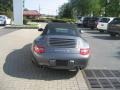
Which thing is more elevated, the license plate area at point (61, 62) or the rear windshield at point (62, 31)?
the rear windshield at point (62, 31)

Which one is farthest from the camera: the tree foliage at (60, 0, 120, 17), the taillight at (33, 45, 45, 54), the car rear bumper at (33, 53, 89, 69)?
the tree foliage at (60, 0, 120, 17)

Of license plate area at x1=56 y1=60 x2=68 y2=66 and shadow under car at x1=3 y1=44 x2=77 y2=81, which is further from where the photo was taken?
shadow under car at x1=3 y1=44 x2=77 y2=81

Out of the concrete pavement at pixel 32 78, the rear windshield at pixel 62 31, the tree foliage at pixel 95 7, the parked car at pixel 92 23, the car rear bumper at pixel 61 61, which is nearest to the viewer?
the concrete pavement at pixel 32 78

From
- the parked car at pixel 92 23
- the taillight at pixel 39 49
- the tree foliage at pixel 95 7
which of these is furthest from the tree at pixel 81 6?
the taillight at pixel 39 49

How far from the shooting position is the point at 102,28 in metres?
28.6

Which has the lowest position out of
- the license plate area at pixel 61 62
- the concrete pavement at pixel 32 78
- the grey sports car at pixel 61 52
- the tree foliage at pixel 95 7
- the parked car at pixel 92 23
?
the concrete pavement at pixel 32 78

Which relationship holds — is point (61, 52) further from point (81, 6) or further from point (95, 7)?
point (81, 6)

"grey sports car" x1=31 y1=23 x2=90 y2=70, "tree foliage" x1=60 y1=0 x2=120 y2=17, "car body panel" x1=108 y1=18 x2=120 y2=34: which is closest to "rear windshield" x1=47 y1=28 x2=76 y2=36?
"grey sports car" x1=31 y1=23 x2=90 y2=70

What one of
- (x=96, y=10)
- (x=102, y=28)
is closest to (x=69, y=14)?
(x=96, y=10)

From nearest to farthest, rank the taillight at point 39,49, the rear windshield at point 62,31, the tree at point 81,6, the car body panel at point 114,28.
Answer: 1. the taillight at point 39,49
2. the rear windshield at point 62,31
3. the car body panel at point 114,28
4. the tree at point 81,6

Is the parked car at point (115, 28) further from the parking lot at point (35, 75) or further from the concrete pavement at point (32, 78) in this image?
the concrete pavement at point (32, 78)

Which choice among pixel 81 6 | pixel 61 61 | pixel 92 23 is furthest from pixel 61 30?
pixel 81 6

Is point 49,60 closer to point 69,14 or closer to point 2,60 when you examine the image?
point 2,60

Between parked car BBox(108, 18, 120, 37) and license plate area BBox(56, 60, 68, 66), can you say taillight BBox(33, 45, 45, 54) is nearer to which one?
license plate area BBox(56, 60, 68, 66)
